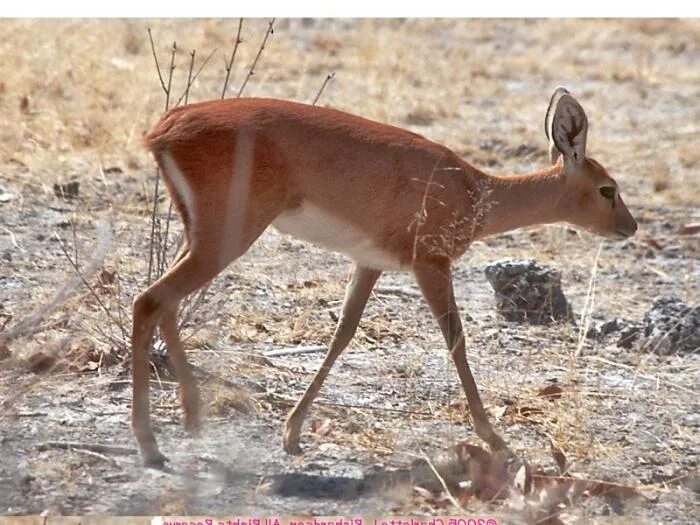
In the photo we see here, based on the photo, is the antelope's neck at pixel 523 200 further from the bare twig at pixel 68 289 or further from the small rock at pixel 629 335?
the bare twig at pixel 68 289

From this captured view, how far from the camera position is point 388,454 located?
579cm

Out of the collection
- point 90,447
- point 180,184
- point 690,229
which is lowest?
point 90,447

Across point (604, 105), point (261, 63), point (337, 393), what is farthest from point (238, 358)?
point (604, 105)

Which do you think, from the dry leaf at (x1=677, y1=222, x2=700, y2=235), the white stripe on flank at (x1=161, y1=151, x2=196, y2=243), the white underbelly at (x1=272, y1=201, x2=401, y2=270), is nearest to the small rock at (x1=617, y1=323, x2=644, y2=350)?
the white underbelly at (x1=272, y1=201, x2=401, y2=270)

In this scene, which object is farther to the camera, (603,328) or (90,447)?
(603,328)

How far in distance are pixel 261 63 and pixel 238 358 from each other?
629 centimetres

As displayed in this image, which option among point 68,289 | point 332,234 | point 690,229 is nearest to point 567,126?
point 332,234

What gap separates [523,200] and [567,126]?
41 cm

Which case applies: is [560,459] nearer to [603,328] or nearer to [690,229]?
[603,328]

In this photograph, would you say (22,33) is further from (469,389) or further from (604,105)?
(469,389)

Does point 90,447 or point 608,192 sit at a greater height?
point 608,192

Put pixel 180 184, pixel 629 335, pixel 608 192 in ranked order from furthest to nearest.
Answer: pixel 629 335 < pixel 608 192 < pixel 180 184

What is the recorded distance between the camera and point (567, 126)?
6.57 metres

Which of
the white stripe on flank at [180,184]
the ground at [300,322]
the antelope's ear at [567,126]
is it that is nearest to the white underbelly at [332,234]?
the white stripe on flank at [180,184]
